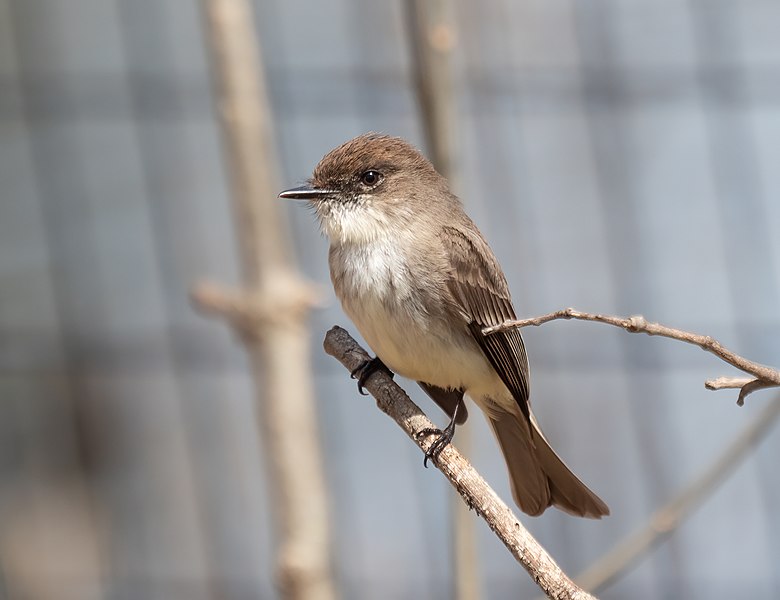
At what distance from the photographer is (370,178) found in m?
3.55

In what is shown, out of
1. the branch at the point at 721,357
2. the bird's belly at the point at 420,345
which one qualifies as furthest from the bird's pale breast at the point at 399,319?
the branch at the point at 721,357

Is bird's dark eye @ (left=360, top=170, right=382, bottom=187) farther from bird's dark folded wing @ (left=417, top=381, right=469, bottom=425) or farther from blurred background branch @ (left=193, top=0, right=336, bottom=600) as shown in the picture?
bird's dark folded wing @ (left=417, top=381, right=469, bottom=425)

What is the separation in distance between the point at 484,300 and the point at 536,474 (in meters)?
0.56

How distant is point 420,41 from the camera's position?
3.30 meters

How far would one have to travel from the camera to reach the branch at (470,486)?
7.08 ft

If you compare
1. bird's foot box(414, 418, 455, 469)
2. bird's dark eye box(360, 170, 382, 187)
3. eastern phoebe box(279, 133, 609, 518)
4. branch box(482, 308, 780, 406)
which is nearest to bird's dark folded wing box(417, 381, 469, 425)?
eastern phoebe box(279, 133, 609, 518)

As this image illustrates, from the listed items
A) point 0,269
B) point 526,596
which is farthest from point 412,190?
point 0,269

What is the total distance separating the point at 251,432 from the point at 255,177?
3.47 metres

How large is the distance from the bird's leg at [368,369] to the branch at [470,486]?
0.04m

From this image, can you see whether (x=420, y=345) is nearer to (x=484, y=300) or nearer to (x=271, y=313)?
(x=484, y=300)

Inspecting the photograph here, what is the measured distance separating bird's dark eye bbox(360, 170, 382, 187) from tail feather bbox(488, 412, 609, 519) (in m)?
0.83

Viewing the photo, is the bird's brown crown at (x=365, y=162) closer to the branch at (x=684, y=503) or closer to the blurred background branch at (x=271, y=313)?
the blurred background branch at (x=271, y=313)

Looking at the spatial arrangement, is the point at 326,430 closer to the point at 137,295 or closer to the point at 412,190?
the point at 137,295

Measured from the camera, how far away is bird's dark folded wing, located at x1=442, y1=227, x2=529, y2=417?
3.37m
